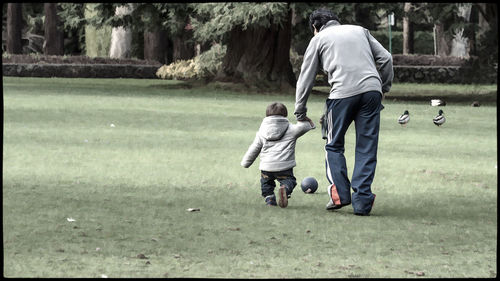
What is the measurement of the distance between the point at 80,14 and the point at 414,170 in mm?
26775

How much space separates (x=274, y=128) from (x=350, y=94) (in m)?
0.93

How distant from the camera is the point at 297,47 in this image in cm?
4853

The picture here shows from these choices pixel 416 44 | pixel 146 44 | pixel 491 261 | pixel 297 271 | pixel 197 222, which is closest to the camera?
pixel 297 271

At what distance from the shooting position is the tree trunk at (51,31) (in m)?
46.7

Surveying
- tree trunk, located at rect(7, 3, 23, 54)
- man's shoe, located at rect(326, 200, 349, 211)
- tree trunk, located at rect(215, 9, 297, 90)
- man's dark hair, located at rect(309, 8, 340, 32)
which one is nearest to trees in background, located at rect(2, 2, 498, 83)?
tree trunk, located at rect(215, 9, 297, 90)

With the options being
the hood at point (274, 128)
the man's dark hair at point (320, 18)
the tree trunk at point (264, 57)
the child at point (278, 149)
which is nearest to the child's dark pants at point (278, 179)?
the child at point (278, 149)

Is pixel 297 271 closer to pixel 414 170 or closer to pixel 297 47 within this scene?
pixel 414 170

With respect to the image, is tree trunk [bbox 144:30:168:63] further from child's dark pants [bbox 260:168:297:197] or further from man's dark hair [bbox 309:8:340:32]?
man's dark hair [bbox 309:8:340:32]

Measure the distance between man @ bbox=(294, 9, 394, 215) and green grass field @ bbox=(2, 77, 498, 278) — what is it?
0.29 m

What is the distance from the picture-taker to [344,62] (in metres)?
9.04

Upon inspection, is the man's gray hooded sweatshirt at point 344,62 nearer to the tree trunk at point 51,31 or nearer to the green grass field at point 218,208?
the green grass field at point 218,208

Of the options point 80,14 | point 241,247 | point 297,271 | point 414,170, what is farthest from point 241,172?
point 80,14

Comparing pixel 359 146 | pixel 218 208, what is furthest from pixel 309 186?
pixel 359 146

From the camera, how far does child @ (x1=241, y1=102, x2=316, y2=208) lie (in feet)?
31.7
